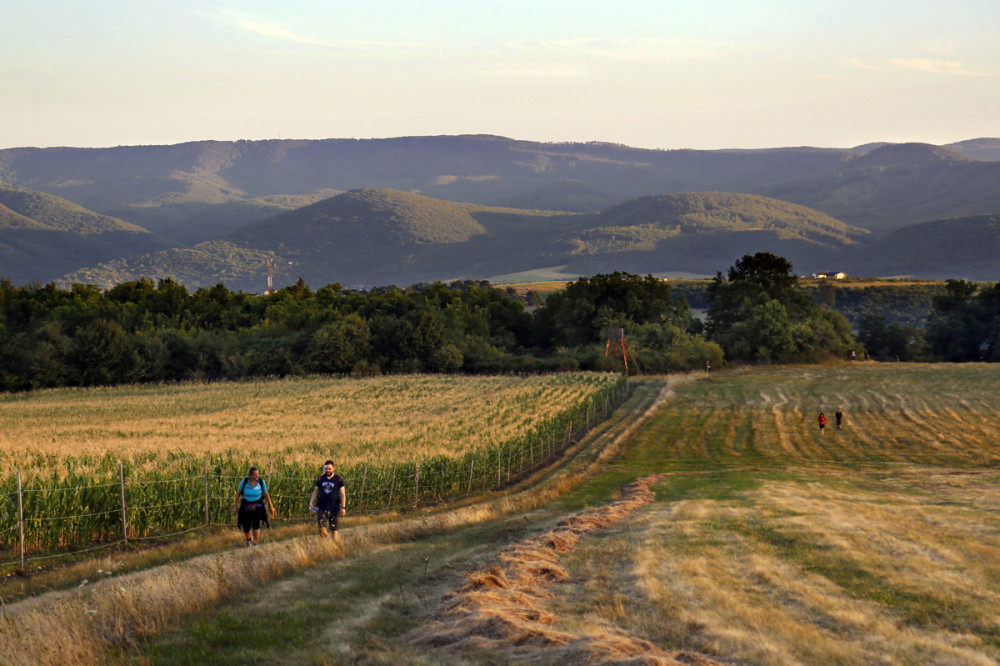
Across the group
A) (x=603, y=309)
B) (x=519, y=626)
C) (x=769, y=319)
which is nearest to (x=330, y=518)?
(x=519, y=626)

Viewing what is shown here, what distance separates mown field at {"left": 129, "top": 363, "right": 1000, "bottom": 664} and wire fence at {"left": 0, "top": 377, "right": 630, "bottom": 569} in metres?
5.35

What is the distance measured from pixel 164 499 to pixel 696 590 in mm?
12922

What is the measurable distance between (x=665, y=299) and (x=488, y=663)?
3838 inches

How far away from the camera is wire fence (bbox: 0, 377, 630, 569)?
16.7 m

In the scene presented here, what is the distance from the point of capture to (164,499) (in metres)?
18.8

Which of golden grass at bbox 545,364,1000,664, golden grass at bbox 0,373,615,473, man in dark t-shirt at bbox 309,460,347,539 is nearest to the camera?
golden grass at bbox 545,364,1000,664

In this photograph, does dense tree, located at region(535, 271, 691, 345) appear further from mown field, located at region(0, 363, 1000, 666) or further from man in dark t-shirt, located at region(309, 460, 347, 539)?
man in dark t-shirt, located at region(309, 460, 347, 539)

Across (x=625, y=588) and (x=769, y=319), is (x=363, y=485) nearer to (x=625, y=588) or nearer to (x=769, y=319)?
(x=625, y=588)

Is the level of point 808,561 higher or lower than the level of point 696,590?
lower

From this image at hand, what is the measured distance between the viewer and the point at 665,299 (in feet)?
339

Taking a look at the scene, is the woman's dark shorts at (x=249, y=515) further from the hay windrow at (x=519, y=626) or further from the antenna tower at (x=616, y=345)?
the antenna tower at (x=616, y=345)

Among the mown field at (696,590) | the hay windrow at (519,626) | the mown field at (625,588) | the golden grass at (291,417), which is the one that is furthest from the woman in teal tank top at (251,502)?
the golden grass at (291,417)

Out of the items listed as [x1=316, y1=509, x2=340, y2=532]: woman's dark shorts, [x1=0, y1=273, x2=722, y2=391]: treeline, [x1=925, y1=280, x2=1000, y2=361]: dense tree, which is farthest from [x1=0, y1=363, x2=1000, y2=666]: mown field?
[x1=925, y1=280, x2=1000, y2=361]: dense tree

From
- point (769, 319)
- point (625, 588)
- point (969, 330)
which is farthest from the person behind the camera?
point (969, 330)
